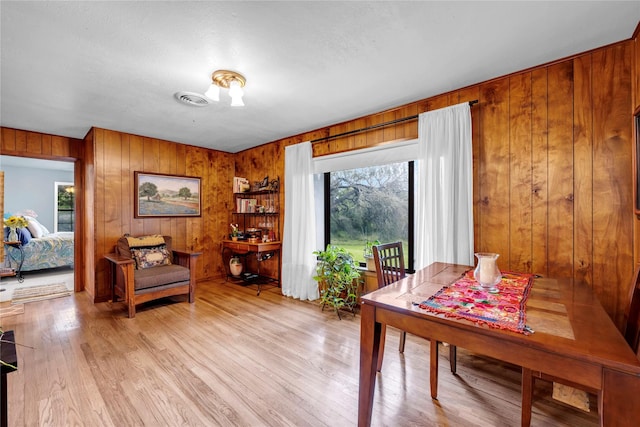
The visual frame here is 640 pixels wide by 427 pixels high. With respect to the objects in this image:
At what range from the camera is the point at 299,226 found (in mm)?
3848

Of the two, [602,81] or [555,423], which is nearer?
[555,423]

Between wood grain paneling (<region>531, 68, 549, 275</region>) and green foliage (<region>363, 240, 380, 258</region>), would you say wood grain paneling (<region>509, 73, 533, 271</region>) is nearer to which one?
wood grain paneling (<region>531, 68, 549, 275</region>)

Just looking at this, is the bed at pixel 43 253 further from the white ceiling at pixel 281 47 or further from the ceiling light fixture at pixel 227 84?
the ceiling light fixture at pixel 227 84

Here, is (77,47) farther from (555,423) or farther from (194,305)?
(555,423)

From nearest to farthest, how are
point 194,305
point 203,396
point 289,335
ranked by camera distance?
point 203,396
point 289,335
point 194,305

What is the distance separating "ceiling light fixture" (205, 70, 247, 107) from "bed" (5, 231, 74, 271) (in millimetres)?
5238

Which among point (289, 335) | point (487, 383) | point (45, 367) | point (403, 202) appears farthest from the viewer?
point (403, 202)

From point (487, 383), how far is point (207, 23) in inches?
116

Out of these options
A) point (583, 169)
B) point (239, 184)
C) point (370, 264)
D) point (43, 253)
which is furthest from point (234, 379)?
Answer: point (43, 253)

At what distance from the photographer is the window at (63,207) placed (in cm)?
699

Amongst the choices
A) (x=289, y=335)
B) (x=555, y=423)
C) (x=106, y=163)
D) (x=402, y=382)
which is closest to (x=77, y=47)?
(x=106, y=163)

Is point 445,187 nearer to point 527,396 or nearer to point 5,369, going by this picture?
point 527,396

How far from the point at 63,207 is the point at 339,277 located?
7960 millimetres

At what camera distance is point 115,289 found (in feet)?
11.8
